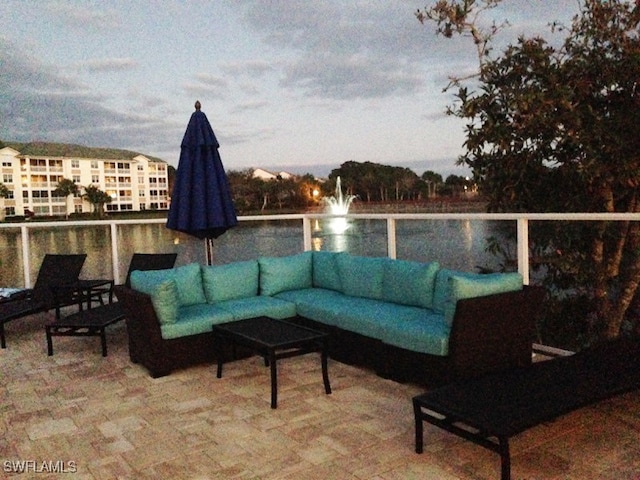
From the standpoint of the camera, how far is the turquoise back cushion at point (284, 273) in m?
4.97

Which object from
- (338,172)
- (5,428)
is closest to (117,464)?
(5,428)

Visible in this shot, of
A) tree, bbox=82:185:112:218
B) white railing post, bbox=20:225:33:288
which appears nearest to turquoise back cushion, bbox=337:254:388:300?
white railing post, bbox=20:225:33:288

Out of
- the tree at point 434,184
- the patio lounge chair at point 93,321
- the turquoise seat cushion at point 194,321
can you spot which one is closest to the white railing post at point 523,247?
the turquoise seat cushion at point 194,321

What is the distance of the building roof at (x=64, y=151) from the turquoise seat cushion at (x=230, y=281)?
7013cm

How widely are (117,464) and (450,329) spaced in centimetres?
196

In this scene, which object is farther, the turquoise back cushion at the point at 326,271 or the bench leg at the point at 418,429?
the turquoise back cushion at the point at 326,271

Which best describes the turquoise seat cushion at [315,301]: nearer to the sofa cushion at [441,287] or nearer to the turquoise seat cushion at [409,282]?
the turquoise seat cushion at [409,282]

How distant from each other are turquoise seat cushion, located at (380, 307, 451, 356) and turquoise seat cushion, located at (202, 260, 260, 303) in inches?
64.7

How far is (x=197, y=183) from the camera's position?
500 cm

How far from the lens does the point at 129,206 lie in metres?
77.8

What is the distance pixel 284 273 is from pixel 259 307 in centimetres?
68

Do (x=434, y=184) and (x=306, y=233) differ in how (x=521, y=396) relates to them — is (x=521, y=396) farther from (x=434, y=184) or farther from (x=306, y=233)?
(x=434, y=184)

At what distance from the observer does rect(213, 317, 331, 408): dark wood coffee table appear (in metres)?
3.25

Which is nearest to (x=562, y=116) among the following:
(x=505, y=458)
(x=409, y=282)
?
(x=409, y=282)
